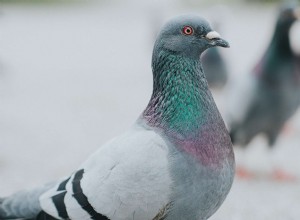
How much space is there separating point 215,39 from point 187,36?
14 cm

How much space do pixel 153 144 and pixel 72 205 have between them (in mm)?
503

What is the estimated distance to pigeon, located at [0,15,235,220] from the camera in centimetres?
326

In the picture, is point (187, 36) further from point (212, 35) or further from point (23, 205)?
point (23, 205)

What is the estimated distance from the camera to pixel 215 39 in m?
3.51

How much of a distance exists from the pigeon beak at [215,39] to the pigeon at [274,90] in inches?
103

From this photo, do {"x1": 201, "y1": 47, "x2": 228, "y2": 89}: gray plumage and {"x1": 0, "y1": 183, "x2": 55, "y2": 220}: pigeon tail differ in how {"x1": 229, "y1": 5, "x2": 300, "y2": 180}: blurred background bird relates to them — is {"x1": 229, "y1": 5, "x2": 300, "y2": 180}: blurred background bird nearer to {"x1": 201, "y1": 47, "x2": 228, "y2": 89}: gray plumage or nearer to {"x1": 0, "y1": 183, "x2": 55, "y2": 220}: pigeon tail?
{"x1": 0, "y1": 183, "x2": 55, "y2": 220}: pigeon tail

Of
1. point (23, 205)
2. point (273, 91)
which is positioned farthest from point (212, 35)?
point (273, 91)

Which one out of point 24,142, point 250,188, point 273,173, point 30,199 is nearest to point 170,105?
point 30,199

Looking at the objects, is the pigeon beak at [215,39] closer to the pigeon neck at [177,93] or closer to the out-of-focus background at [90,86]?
the pigeon neck at [177,93]

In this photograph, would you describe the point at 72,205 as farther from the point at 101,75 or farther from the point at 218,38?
the point at 101,75

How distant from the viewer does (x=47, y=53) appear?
1499 centimetres

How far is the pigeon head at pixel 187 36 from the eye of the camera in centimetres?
348

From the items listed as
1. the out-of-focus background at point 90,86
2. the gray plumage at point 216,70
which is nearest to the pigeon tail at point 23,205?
the out-of-focus background at point 90,86

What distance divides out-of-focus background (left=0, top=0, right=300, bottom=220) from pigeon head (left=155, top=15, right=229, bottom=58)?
1934 mm
